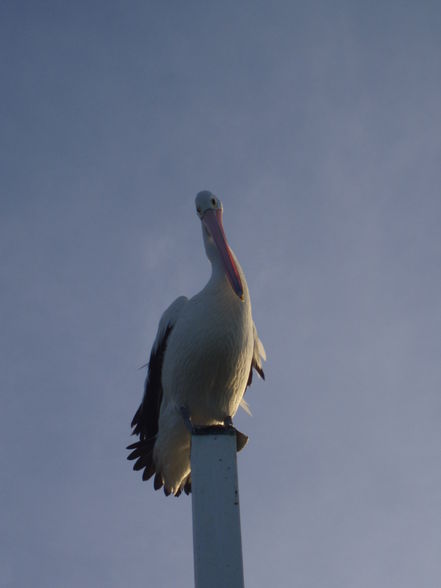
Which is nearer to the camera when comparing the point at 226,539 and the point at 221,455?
the point at 226,539

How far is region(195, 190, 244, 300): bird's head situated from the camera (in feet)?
13.4

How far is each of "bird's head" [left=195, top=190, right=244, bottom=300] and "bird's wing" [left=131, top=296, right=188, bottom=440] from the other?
1.27 ft

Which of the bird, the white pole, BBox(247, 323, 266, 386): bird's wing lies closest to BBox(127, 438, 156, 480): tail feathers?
the bird

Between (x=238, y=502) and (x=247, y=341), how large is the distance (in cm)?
136

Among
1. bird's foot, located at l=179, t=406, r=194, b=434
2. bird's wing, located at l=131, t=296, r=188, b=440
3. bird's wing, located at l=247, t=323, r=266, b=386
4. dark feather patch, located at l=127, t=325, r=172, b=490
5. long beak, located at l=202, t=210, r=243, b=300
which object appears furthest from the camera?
bird's wing, located at l=247, t=323, r=266, b=386

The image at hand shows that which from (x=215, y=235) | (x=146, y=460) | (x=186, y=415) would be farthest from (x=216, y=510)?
(x=215, y=235)

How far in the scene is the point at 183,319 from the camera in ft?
13.4

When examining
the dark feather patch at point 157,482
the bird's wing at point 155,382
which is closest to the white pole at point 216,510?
the dark feather patch at point 157,482

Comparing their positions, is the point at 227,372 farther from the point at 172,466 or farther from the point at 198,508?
the point at 198,508

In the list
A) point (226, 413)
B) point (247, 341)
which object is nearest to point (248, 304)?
point (247, 341)

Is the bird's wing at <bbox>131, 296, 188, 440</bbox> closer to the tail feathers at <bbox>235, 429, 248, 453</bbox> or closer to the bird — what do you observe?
the bird

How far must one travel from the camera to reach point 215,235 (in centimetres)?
453

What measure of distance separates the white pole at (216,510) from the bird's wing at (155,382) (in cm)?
155

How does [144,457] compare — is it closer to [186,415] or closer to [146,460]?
[146,460]
